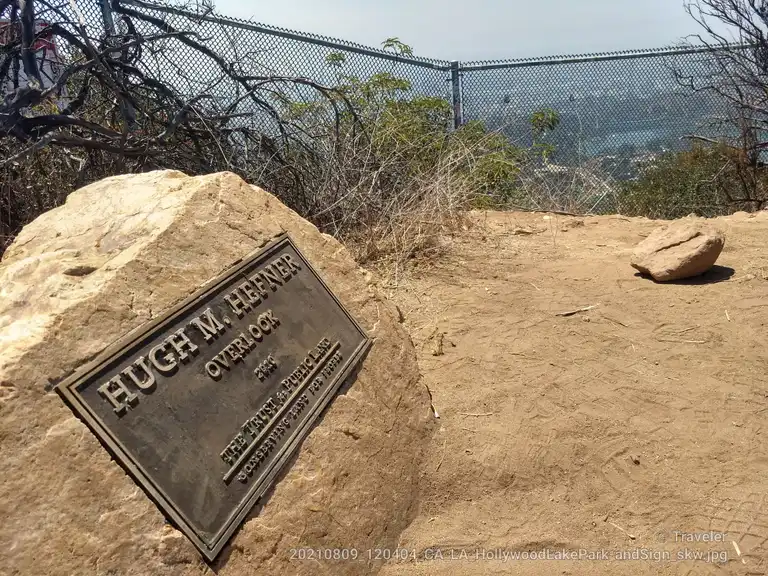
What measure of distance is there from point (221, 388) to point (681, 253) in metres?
3.24

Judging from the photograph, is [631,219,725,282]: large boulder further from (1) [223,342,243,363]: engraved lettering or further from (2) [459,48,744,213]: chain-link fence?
(2) [459,48,744,213]: chain-link fence

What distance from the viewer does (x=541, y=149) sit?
9.08m

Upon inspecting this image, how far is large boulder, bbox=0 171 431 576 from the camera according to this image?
1714 mm

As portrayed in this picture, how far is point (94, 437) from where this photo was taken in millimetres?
1830

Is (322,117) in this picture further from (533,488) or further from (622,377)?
(533,488)

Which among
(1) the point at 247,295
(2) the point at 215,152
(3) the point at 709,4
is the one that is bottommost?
(1) the point at 247,295

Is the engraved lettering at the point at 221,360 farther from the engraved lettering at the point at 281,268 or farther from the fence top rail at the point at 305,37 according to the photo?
the fence top rail at the point at 305,37

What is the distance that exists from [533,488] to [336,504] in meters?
0.87

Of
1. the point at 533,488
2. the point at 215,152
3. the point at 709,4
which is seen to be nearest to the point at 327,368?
the point at 533,488

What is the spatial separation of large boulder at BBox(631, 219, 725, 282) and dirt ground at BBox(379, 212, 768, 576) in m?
0.09

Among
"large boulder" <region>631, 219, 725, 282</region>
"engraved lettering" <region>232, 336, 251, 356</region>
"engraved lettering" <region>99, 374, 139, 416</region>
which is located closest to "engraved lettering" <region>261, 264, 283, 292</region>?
"engraved lettering" <region>232, 336, 251, 356</region>

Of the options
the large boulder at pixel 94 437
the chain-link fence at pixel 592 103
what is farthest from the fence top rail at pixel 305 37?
the large boulder at pixel 94 437

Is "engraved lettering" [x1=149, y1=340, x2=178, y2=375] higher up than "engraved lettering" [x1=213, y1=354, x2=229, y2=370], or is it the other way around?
"engraved lettering" [x1=149, y1=340, x2=178, y2=375]

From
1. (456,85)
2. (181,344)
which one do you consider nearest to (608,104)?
(456,85)
